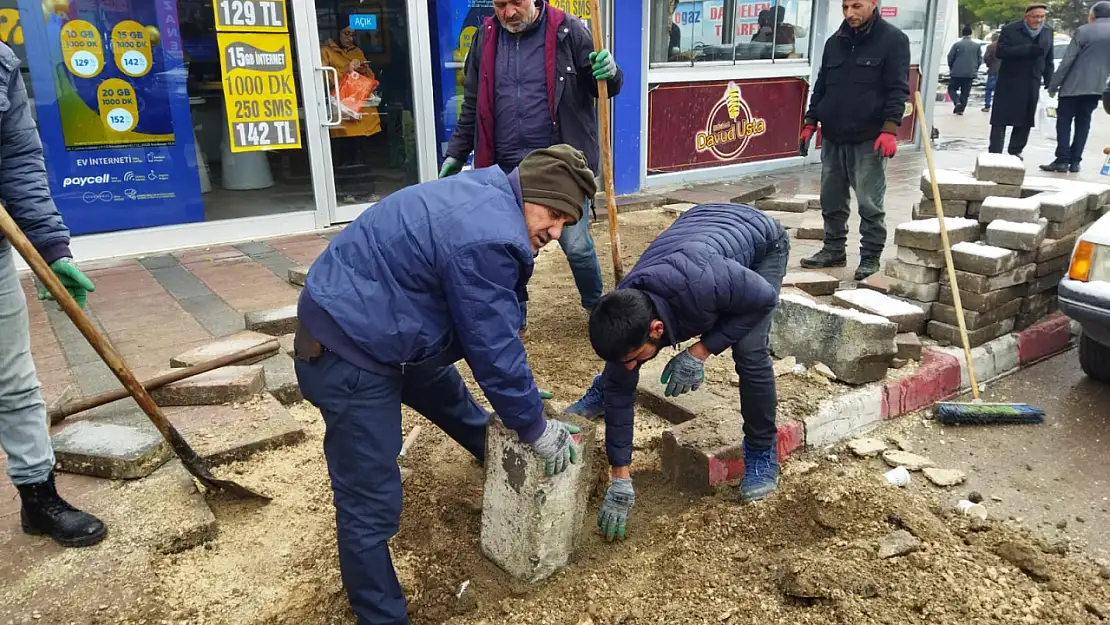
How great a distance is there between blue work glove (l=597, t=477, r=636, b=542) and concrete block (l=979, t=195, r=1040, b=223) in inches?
119

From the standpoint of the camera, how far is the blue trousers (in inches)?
88.9

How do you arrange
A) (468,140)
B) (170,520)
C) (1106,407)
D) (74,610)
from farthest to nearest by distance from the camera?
(468,140), (1106,407), (170,520), (74,610)

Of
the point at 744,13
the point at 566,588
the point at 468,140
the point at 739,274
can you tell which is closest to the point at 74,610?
the point at 566,588

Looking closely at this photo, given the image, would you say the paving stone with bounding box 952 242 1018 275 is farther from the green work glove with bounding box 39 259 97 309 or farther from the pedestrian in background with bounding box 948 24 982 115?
the pedestrian in background with bounding box 948 24 982 115

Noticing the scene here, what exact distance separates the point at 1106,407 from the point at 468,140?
3709 mm

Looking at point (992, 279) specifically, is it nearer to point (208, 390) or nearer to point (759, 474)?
point (759, 474)

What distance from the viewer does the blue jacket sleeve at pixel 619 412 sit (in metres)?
2.79

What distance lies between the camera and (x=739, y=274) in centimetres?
267


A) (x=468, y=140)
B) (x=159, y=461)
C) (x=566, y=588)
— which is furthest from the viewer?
(x=468, y=140)

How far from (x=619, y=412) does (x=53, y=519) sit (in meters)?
1.96

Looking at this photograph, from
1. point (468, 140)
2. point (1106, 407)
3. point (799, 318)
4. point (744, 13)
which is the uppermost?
point (744, 13)

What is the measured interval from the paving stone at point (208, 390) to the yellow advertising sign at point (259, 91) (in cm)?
319

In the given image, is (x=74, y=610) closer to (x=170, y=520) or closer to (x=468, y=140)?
(x=170, y=520)

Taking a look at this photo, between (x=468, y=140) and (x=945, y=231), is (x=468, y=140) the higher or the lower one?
the higher one
